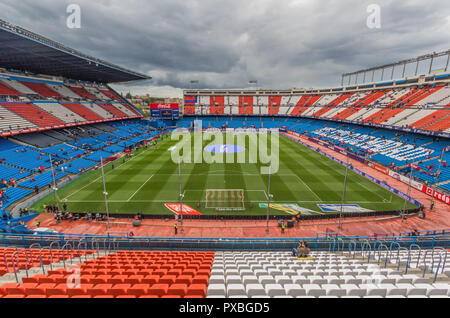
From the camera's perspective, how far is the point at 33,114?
4747 centimetres

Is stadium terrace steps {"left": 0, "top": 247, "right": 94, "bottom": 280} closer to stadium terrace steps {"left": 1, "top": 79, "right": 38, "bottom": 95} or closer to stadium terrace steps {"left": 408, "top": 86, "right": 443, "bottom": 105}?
stadium terrace steps {"left": 1, "top": 79, "right": 38, "bottom": 95}

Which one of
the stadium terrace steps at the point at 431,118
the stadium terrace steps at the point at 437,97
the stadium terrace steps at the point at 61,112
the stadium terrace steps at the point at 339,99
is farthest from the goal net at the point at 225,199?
the stadium terrace steps at the point at 339,99

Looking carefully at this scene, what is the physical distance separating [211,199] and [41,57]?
4891 cm

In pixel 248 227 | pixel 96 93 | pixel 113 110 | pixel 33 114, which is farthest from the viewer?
pixel 96 93

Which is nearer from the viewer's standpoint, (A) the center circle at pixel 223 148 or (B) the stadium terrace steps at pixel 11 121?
(B) the stadium terrace steps at pixel 11 121

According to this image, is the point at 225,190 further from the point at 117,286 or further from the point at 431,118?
the point at 431,118

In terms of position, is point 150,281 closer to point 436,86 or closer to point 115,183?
point 115,183

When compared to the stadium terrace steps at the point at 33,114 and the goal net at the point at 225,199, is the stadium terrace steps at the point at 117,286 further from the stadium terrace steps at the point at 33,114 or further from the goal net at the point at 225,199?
the stadium terrace steps at the point at 33,114

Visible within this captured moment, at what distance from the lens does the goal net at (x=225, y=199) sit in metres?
26.3

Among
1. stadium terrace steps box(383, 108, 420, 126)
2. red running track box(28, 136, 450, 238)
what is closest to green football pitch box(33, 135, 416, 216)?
red running track box(28, 136, 450, 238)

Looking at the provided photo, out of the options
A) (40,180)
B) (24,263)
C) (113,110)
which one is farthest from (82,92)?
(24,263)

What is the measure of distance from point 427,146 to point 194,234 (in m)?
48.7

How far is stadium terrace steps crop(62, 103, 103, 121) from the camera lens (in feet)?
199

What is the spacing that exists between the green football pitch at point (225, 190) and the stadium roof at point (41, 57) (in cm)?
2393
